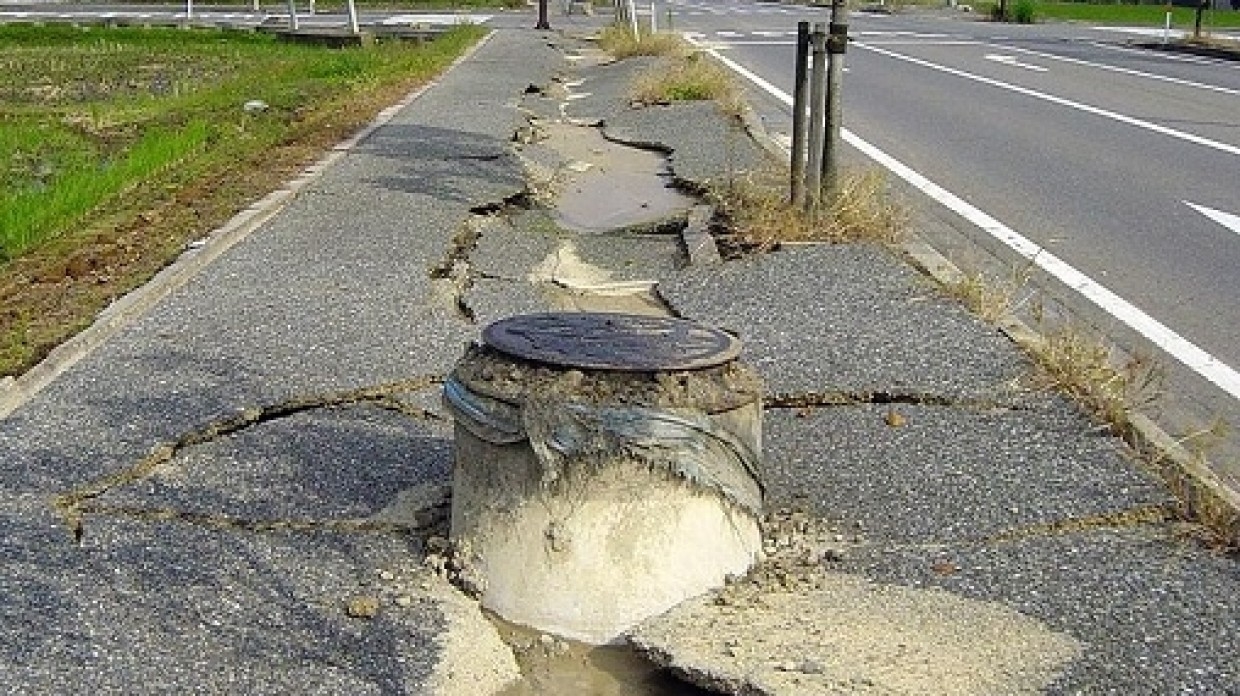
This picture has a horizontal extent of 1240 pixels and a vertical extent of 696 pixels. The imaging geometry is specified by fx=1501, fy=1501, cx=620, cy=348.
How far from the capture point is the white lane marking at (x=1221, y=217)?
8.48 metres

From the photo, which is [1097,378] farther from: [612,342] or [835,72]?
[835,72]

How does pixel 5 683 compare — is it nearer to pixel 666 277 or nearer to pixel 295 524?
pixel 295 524

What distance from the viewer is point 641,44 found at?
21891 millimetres

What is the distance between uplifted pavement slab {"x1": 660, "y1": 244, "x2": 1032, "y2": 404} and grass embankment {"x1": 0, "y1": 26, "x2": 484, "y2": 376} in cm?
259

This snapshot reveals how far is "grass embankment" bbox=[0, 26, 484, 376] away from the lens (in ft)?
22.7

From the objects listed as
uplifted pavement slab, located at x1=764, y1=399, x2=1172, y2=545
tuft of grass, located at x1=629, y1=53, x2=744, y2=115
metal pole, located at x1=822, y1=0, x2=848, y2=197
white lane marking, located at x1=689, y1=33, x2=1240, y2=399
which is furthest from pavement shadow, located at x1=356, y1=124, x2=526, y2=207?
uplifted pavement slab, located at x1=764, y1=399, x2=1172, y2=545

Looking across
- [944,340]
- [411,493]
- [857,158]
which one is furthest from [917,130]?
[411,493]

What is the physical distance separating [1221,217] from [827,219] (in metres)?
2.74

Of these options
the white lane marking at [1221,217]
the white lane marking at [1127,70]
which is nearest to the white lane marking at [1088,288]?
the white lane marking at [1221,217]

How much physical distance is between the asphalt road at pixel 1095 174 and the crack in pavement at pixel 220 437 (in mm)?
2521

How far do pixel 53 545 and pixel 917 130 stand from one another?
10.6 meters

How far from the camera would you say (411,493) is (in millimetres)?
4234

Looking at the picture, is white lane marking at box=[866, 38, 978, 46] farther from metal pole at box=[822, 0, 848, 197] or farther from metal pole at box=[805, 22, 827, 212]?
metal pole at box=[822, 0, 848, 197]

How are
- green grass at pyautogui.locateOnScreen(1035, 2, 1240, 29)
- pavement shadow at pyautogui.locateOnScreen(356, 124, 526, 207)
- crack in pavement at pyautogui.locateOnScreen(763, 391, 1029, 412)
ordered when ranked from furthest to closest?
green grass at pyautogui.locateOnScreen(1035, 2, 1240, 29)
pavement shadow at pyautogui.locateOnScreen(356, 124, 526, 207)
crack in pavement at pyautogui.locateOnScreen(763, 391, 1029, 412)
